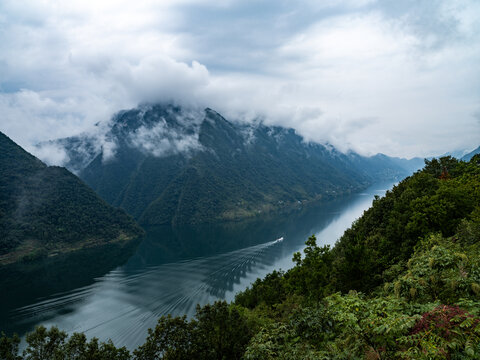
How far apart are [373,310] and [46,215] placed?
496 ft

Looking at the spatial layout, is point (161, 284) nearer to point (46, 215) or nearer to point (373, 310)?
point (373, 310)

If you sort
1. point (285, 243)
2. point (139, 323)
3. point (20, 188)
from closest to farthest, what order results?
point (139, 323)
point (285, 243)
point (20, 188)

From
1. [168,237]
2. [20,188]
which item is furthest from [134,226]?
[20,188]

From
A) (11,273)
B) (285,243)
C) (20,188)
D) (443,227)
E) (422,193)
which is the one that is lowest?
(285,243)

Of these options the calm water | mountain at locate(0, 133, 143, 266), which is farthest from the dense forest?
mountain at locate(0, 133, 143, 266)

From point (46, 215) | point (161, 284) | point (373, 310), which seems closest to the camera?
point (373, 310)

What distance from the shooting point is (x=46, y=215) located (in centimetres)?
12550

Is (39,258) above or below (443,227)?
below

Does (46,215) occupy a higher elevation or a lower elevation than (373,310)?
higher

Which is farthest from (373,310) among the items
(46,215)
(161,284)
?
(46,215)

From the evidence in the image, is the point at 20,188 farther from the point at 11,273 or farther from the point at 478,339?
the point at 478,339

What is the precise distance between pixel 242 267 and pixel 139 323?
3289cm

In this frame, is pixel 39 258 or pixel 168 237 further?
pixel 168 237

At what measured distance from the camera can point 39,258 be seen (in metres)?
103
